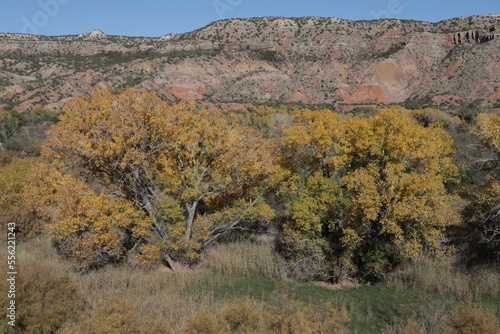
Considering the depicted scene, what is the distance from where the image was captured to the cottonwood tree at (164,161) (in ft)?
51.7

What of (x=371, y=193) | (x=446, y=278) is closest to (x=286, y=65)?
(x=371, y=193)

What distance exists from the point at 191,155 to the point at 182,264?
21.9 ft

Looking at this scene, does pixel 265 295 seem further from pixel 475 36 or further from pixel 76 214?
pixel 475 36

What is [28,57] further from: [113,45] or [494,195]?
[494,195]

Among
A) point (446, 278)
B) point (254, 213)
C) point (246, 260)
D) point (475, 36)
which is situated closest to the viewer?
point (446, 278)

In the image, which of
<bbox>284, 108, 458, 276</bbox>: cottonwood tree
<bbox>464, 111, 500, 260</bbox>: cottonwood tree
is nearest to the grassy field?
<bbox>284, 108, 458, 276</bbox>: cottonwood tree

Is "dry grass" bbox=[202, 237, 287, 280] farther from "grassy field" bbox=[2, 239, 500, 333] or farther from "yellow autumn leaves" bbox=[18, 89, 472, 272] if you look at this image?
"yellow autumn leaves" bbox=[18, 89, 472, 272]

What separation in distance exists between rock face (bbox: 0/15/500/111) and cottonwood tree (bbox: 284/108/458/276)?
7057cm

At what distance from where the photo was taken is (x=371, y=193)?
16.0 meters

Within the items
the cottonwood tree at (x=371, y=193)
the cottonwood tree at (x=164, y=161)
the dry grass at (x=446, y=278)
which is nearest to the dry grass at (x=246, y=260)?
the cottonwood tree at (x=164, y=161)

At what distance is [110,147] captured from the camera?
15.4m

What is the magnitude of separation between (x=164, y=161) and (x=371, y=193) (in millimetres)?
11615

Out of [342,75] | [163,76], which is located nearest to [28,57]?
[163,76]

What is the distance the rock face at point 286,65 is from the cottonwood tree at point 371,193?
70.6m
